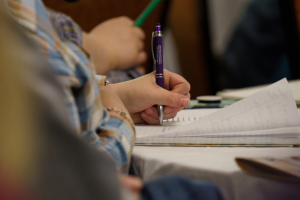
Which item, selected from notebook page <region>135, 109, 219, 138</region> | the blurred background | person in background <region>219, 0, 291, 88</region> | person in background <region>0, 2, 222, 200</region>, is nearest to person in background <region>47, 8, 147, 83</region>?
the blurred background

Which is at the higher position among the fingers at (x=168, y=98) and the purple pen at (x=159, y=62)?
the purple pen at (x=159, y=62)

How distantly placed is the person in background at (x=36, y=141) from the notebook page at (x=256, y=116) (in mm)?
317

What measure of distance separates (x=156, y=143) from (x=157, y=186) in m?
0.20

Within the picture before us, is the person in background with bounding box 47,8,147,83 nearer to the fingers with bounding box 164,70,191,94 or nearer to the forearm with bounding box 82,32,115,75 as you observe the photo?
the forearm with bounding box 82,32,115,75

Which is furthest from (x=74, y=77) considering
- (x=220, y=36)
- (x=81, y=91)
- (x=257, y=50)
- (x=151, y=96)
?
(x=220, y=36)

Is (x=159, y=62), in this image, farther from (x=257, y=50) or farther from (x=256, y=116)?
(x=257, y=50)

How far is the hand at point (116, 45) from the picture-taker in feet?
3.74

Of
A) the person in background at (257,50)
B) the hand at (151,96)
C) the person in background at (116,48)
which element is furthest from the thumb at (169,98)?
the person in background at (257,50)

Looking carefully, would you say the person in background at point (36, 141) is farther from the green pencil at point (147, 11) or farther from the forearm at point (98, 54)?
the green pencil at point (147, 11)

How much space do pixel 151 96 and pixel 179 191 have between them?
32cm

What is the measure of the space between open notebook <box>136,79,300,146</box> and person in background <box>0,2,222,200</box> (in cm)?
30

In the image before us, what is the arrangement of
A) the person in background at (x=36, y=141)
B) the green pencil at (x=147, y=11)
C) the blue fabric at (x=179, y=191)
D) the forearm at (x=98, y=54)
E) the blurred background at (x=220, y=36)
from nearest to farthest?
the person in background at (x=36, y=141) < the blue fabric at (x=179, y=191) < the forearm at (x=98, y=54) < the green pencil at (x=147, y=11) < the blurred background at (x=220, y=36)

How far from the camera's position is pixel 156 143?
0.47m

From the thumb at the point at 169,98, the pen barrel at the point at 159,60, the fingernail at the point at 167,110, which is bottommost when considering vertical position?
the fingernail at the point at 167,110
